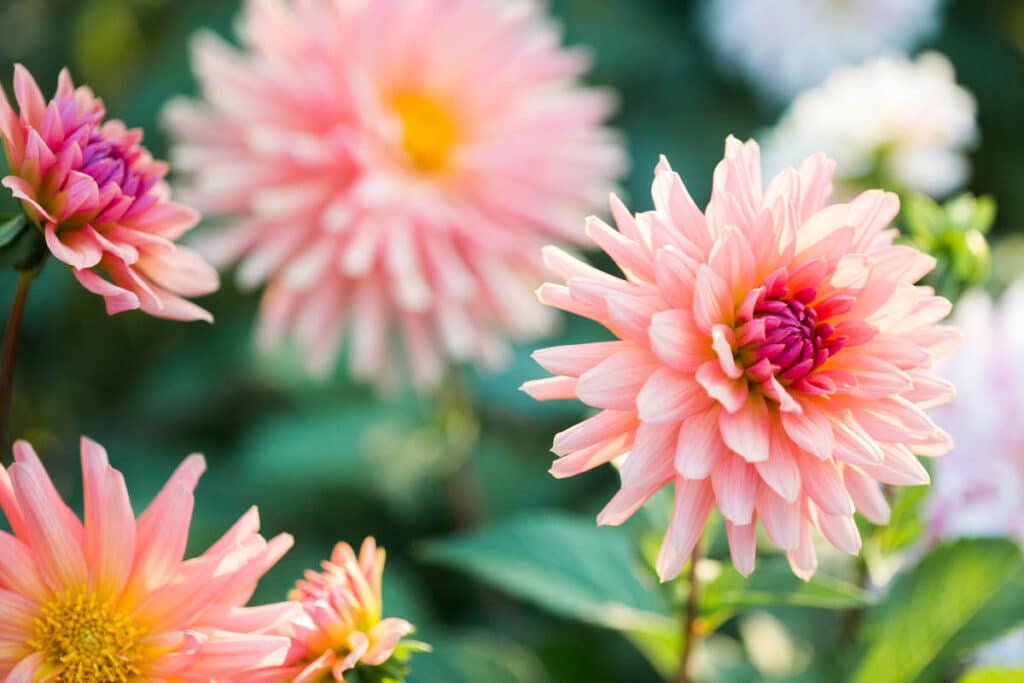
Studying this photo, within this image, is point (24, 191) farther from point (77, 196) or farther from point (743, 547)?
point (743, 547)

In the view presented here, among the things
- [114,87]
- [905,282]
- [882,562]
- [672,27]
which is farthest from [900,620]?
[114,87]

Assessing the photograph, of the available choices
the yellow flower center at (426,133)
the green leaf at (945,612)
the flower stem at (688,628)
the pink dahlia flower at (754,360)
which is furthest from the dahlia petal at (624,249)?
the yellow flower center at (426,133)

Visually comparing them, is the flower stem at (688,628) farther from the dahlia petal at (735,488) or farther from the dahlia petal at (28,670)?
the dahlia petal at (28,670)

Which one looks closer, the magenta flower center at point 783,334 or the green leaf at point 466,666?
the magenta flower center at point 783,334

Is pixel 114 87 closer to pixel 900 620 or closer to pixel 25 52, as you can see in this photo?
pixel 25 52

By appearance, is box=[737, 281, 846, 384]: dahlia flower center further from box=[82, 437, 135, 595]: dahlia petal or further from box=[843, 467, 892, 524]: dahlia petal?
box=[82, 437, 135, 595]: dahlia petal

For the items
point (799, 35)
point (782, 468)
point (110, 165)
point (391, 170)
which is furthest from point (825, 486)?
point (799, 35)
